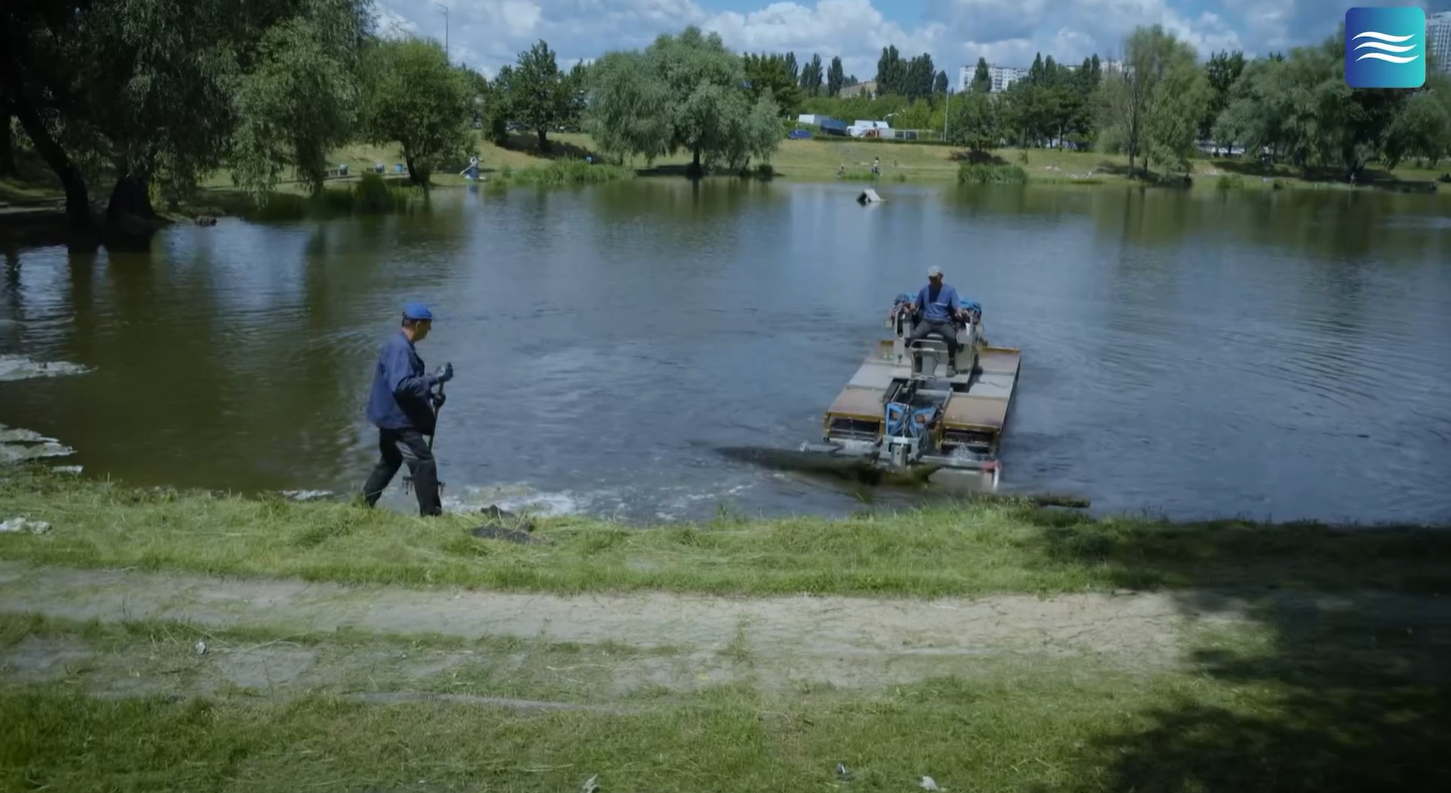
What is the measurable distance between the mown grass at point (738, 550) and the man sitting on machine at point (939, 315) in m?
6.54

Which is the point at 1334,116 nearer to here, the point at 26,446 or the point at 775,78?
the point at 775,78

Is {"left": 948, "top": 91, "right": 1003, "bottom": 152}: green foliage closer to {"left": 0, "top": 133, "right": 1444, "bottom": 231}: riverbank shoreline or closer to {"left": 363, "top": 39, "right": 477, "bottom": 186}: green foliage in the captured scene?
{"left": 0, "top": 133, "right": 1444, "bottom": 231}: riverbank shoreline

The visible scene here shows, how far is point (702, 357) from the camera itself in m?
21.2

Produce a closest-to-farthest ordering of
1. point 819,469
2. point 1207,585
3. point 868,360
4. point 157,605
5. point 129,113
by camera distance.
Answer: point 157,605 → point 1207,585 → point 819,469 → point 868,360 → point 129,113

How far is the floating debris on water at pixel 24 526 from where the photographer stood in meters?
8.88

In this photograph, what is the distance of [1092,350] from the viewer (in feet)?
73.1

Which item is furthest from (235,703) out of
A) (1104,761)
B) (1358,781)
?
(1358,781)

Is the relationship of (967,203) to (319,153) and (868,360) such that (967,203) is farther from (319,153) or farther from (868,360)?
(868,360)

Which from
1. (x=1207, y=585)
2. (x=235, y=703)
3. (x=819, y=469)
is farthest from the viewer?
(x=819, y=469)

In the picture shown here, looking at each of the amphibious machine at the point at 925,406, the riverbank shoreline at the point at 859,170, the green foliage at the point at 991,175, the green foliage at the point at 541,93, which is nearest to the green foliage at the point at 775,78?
the riverbank shoreline at the point at 859,170


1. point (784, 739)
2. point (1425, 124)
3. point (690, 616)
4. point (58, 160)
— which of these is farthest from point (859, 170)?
point (784, 739)

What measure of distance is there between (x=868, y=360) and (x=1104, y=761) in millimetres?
13654

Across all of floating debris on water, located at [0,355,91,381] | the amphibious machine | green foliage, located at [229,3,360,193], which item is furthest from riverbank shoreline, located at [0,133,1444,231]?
the amphibious machine

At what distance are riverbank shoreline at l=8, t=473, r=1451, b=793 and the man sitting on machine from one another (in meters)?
7.34
